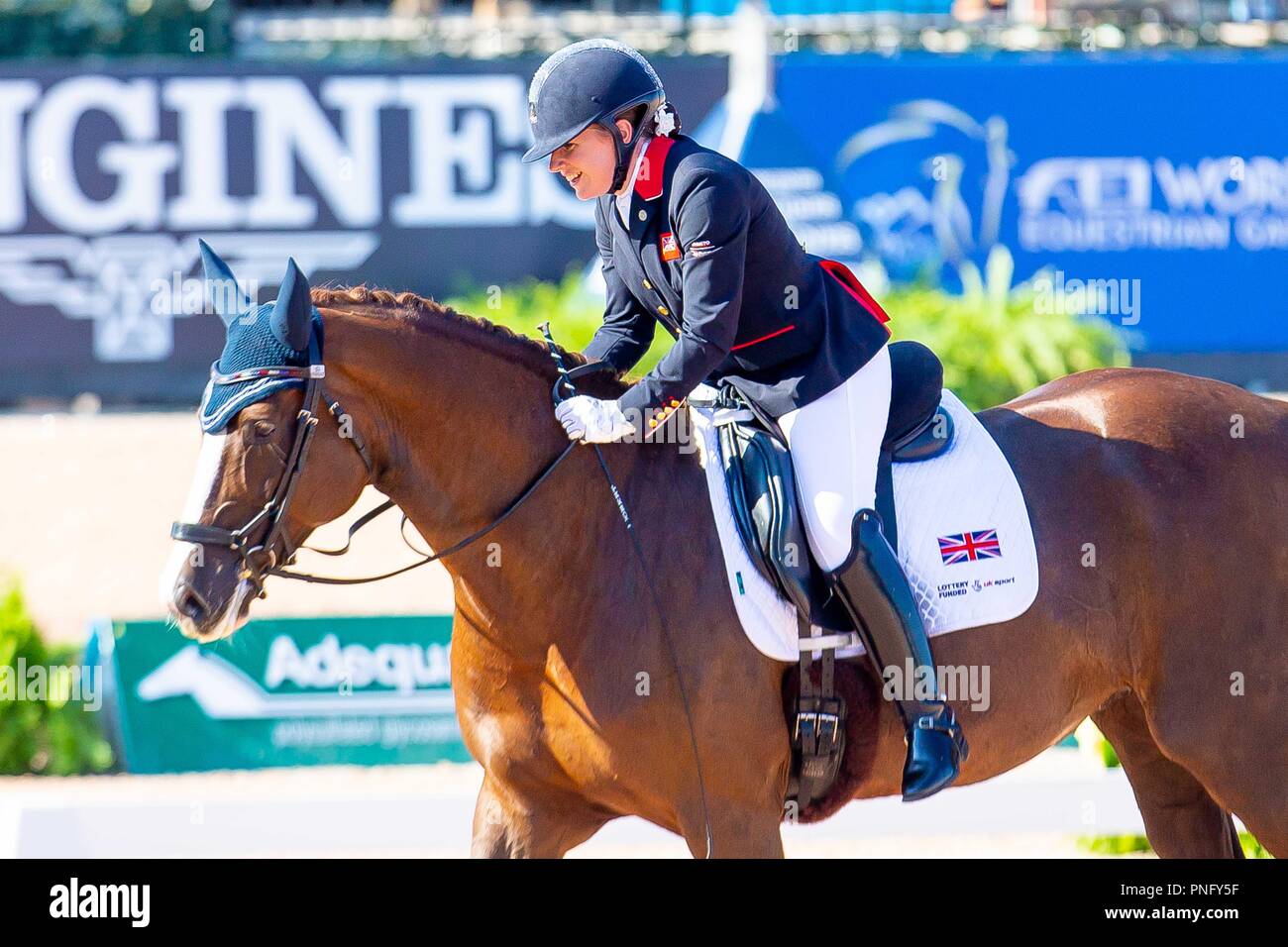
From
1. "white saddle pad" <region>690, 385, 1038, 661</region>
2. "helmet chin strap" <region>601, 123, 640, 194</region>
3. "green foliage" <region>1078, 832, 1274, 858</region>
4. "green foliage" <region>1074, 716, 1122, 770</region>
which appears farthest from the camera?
"green foliage" <region>1074, 716, 1122, 770</region>

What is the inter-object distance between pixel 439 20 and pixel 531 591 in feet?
37.6

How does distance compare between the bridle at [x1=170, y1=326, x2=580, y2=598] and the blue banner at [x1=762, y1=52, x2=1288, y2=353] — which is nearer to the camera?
the bridle at [x1=170, y1=326, x2=580, y2=598]

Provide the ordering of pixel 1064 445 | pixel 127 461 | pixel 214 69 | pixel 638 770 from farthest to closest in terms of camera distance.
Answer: pixel 214 69
pixel 127 461
pixel 1064 445
pixel 638 770

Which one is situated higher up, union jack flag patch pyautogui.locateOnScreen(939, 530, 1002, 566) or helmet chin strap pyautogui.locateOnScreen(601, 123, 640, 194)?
helmet chin strap pyautogui.locateOnScreen(601, 123, 640, 194)

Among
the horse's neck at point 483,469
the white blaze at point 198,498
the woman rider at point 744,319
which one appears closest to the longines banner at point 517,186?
the woman rider at point 744,319

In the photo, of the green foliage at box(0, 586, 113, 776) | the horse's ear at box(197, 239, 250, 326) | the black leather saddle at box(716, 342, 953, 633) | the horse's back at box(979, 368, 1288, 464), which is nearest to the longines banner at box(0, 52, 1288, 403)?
the green foliage at box(0, 586, 113, 776)

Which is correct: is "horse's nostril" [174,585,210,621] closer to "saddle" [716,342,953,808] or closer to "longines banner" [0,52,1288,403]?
"saddle" [716,342,953,808]

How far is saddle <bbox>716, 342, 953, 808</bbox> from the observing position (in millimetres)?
3719

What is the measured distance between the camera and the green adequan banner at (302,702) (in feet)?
22.1

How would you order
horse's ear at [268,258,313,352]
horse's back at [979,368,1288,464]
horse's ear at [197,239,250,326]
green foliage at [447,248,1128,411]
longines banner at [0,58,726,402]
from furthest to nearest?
longines banner at [0,58,726,402] → green foliage at [447,248,1128,411] → horse's back at [979,368,1288,464] → horse's ear at [197,239,250,326] → horse's ear at [268,258,313,352]

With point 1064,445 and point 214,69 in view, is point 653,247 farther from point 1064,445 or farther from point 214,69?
point 214,69

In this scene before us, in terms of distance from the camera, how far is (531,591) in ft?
12.1

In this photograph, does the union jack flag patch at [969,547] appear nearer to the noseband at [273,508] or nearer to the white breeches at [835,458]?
the white breeches at [835,458]
